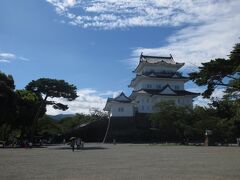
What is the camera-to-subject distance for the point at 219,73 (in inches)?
1278

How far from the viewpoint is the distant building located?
7425 centimetres

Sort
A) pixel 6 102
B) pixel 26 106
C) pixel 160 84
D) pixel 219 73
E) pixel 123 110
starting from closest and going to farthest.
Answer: pixel 219 73, pixel 6 102, pixel 26 106, pixel 123 110, pixel 160 84

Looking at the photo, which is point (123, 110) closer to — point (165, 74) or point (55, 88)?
point (165, 74)

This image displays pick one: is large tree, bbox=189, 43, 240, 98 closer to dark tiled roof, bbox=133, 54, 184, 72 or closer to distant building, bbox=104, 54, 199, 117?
distant building, bbox=104, 54, 199, 117

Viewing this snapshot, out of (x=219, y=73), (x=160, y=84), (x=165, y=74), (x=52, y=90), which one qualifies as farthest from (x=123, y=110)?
(x=219, y=73)

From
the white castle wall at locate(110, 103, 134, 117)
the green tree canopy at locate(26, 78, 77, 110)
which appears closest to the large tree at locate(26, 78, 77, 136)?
the green tree canopy at locate(26, 78, 77, 110)

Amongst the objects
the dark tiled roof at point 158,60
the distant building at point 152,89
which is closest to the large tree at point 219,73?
the distant building at point 152,89

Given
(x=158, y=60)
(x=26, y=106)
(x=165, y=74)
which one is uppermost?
(x=158, y=60)

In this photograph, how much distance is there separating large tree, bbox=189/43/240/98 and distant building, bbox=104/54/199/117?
1522 inches

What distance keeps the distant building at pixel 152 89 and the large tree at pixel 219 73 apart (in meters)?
38.7

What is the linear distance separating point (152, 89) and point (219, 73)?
45.8 metres

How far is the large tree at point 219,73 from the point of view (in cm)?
3036

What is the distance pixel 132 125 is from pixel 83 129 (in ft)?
28.6

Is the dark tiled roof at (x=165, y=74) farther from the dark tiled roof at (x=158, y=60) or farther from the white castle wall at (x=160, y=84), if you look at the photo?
the dark tiled roof at (x=158, y=60)
